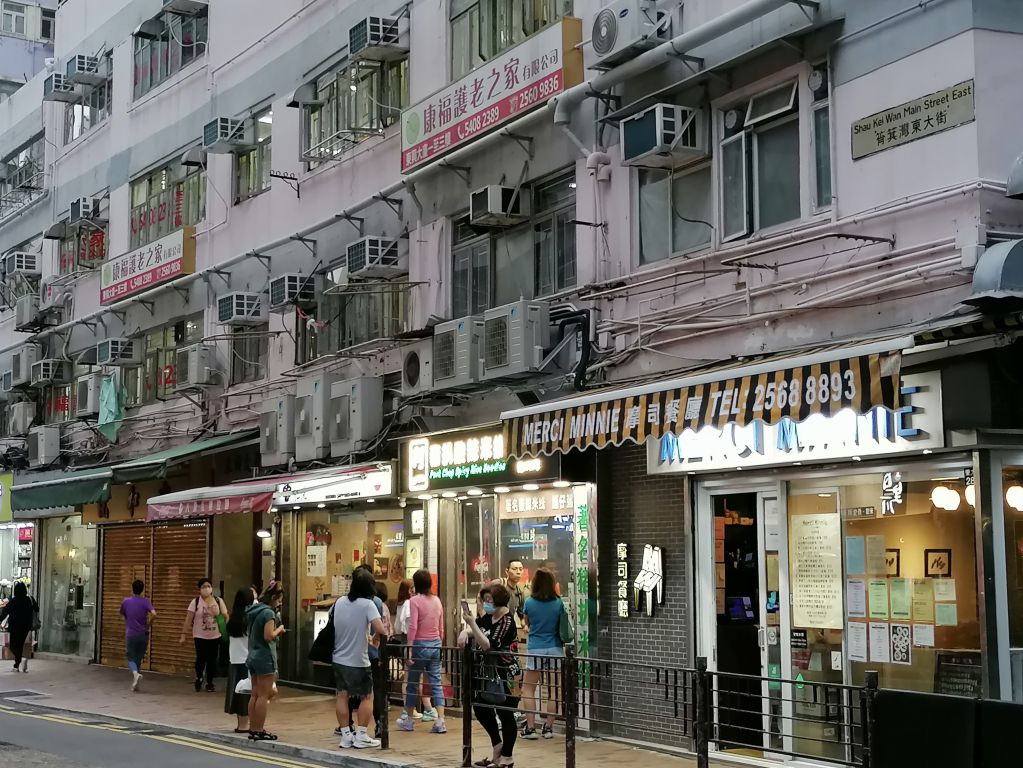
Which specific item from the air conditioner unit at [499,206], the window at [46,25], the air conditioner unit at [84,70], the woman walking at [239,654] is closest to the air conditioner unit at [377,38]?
the air conditioner unit at [499,206]

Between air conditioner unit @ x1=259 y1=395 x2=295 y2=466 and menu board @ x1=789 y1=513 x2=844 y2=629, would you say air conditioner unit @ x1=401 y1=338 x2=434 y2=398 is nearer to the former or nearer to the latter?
air conditioner unit @ x1=259 y1=395 x2=295 y2=466

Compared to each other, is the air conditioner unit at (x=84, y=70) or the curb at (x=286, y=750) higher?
the air conditioner unit at (x=84, y=70)

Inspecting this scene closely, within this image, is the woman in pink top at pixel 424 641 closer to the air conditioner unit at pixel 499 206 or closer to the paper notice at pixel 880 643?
the air conditioner unit at pixel 499 206

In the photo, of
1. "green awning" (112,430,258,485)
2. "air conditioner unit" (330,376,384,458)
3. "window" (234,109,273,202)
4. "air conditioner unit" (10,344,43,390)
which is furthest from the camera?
"air conditioner unit" (10,344,43,390)

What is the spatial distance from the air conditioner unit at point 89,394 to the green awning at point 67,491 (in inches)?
58.6

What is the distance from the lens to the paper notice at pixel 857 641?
1162 cm

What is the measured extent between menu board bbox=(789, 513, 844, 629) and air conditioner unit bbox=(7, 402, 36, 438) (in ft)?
73.8

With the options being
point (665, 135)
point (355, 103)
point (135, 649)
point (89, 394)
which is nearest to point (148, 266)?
point (89, 394)

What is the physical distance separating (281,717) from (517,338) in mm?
5803

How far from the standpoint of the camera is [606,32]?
13.8 metres

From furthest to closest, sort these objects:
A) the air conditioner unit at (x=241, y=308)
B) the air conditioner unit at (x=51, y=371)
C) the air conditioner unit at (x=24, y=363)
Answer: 1. the air conditioner unit at (x=24, y=363)
2. the air conditioner unit at (x=51, y=371)
3. the air conditioner unit at (x=241, y=308)

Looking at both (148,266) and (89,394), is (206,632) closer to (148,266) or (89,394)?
(148,266)

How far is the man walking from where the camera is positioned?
21016 millimetres

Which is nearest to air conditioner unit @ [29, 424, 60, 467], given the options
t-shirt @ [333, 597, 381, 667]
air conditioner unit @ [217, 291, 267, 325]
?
air conditioner unit @ [217, 291, 267, 325]
